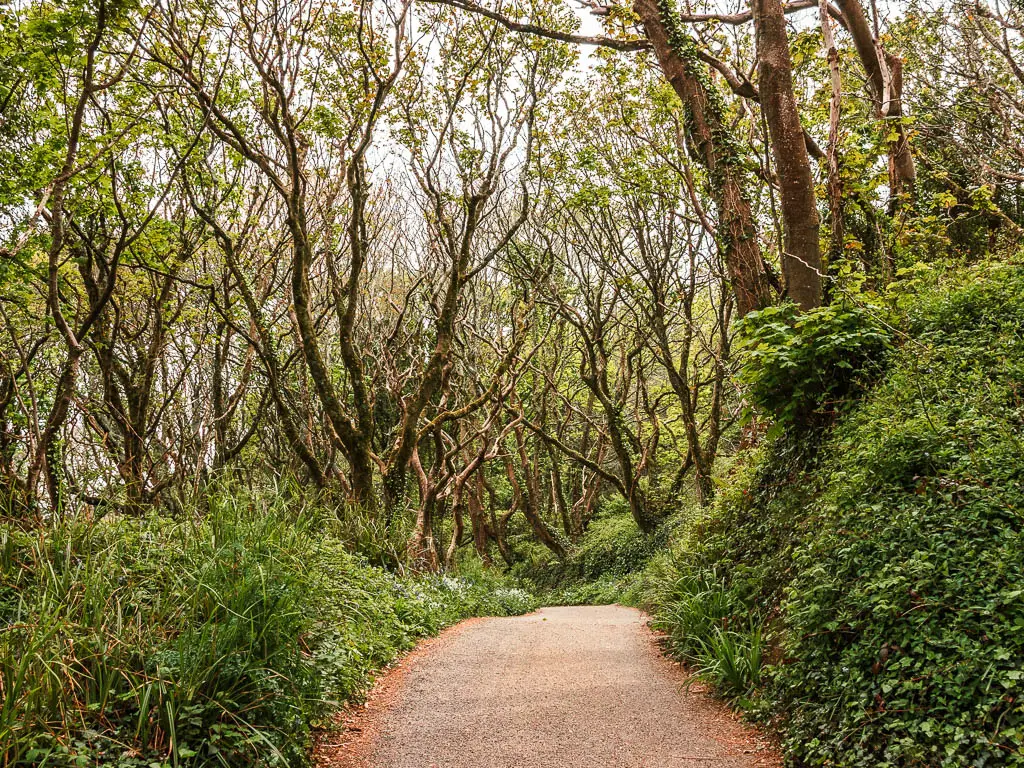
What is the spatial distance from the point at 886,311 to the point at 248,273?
11.8 m

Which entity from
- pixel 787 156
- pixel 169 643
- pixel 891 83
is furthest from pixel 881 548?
pixel 891 83

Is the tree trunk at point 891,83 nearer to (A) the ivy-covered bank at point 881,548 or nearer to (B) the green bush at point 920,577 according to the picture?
(A) the ivy-covered bank at point 881,548

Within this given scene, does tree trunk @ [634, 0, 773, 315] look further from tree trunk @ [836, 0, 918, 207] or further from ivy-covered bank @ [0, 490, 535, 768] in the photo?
ivy-covered bank @ [0, 490, 535, 768]

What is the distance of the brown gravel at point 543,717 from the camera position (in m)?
4.39

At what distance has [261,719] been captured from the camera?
398 centimetres

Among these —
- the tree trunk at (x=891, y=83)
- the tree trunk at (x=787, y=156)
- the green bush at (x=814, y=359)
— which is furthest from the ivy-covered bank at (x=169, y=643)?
the tree trunk at (x=891, y=83)

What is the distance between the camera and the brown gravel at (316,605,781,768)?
4.39m

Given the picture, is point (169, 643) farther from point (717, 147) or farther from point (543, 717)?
point (717, 147)

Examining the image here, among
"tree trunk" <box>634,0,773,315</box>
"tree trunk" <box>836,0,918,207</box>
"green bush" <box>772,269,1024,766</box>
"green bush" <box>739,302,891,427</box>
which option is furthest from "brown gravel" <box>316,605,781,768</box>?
"tree trunk" <box>836,0,918,207</box>

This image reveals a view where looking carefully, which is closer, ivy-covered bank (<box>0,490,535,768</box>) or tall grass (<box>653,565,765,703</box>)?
ivy-covered bank (<box>0,490,535,768</box>)

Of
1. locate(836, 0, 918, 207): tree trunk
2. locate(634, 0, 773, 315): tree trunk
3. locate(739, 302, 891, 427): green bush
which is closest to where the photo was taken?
locate(739, 302, 891, 427): green bush

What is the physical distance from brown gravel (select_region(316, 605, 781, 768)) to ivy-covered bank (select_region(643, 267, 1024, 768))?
403 mm

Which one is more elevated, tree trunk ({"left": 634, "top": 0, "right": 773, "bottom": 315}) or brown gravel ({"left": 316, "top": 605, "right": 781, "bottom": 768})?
tree trunk ({"left": 634, "top": 0, "right": 773, "bottom": 315})

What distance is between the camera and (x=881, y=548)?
13.6ft
